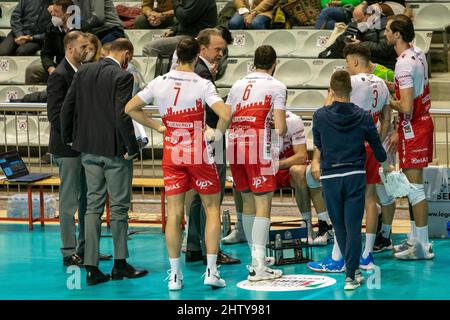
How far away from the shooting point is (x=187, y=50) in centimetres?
816

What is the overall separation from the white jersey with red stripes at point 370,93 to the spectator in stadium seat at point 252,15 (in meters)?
5.36

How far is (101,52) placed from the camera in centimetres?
953

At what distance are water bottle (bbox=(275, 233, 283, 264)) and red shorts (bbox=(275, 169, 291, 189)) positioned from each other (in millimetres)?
813

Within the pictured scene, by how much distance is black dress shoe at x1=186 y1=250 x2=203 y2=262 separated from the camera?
9.41m

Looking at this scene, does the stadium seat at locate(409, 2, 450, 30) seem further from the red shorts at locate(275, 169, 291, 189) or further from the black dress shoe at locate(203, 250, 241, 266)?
the black dress shoe at locate(203, 250, 241, 266)

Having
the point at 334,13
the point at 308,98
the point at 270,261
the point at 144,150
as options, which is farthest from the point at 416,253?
the point at 334,13

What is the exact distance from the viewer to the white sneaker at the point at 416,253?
937 cm

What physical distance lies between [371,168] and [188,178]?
155 centimetres

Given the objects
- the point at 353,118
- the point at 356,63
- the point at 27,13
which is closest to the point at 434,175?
the point at 356,63

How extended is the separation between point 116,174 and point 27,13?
671cm

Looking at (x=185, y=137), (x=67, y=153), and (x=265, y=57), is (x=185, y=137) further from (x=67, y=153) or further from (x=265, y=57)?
(x=67, y=153)
